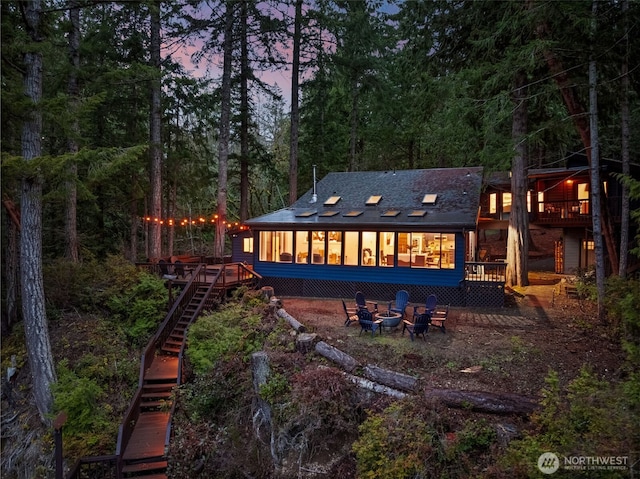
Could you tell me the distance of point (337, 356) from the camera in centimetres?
725

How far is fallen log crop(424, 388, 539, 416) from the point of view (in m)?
5.49

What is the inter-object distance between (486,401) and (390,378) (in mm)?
1544

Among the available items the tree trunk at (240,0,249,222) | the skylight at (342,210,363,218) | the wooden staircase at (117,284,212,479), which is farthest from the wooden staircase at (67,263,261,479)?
the tree trunk at (240,0,249,222)

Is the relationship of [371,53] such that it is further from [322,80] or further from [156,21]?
[156,21]

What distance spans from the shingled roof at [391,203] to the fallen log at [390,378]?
6.76 metres

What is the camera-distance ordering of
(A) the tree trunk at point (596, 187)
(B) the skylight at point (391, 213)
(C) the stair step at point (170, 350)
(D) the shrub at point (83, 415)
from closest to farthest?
(D) the shrub at point (83, 415) → (A) the tree trunk at point (596, 187) → (C) the stair step at point (170, 350) → (B) the skylight at point (391, 213)

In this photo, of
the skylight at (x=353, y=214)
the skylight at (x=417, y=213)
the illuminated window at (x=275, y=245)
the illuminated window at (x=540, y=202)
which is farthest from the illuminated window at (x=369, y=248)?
the illuminated window at (x=540, y=202)

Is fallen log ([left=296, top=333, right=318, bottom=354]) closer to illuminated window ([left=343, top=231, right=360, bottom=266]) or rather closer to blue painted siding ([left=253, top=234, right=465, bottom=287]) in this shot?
blue painted siding ([left=253, top=234, right=465, bottom=287])

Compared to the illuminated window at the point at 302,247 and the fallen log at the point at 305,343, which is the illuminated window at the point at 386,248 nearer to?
the illuminated window at the point at 302,247

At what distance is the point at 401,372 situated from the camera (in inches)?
267

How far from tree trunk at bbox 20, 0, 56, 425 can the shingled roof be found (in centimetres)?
721

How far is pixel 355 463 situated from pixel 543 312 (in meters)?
7.87

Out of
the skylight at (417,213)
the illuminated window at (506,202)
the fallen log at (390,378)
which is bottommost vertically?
the fallen log at (390,378)

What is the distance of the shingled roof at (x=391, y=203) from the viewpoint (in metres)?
12.9
